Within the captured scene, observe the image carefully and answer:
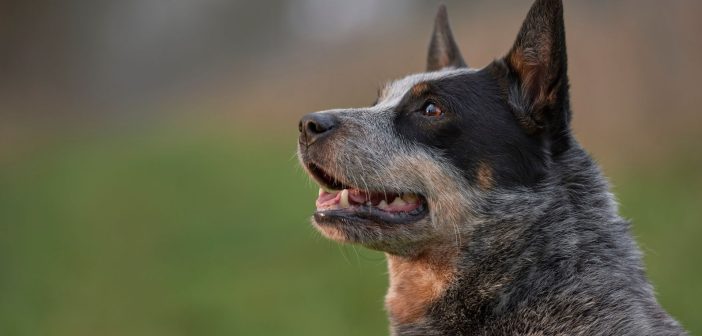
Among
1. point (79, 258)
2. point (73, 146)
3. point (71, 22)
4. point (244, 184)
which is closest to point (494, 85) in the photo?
point (79, 258)

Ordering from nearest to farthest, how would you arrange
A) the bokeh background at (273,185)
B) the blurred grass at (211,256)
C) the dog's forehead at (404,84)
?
the dog's forehead at (404,84), the blurred grass at (211,256), the bokeh background at (273,185)

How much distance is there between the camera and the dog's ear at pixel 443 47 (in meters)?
5.11

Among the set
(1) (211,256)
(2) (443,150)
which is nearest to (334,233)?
(2) (443,150)

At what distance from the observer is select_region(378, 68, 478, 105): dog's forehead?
4441mm

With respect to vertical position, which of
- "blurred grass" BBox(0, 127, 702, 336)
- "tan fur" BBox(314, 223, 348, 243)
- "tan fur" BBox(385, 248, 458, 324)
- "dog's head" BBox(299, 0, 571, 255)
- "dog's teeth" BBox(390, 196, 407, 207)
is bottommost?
"blurred grass" BBox(0, 127, 702, 336)

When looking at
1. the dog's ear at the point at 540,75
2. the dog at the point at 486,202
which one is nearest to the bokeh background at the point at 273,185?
the dog at the point at 486,202

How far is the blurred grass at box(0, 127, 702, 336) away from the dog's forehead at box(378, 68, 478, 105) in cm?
83

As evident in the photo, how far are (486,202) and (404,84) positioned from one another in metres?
0.96

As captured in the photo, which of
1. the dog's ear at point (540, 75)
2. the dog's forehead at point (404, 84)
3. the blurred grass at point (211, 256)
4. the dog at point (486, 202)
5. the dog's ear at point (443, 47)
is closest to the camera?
the dog at point (486, 202)

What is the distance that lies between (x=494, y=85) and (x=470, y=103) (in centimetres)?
20

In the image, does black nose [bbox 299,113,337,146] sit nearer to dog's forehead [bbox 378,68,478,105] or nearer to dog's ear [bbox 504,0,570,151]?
dog's forehead [bbox 378,68,478,105]

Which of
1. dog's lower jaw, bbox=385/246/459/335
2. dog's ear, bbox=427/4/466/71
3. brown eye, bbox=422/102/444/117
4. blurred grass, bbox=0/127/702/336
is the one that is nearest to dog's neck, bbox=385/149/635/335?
dog's lower jaw, bbox=385/246/459/335

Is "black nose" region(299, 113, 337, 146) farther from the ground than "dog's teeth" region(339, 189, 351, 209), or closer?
farther from the ground

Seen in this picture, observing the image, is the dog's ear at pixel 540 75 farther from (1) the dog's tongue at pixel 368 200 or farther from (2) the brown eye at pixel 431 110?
(1) the dog's tongue at pixel 368 200
